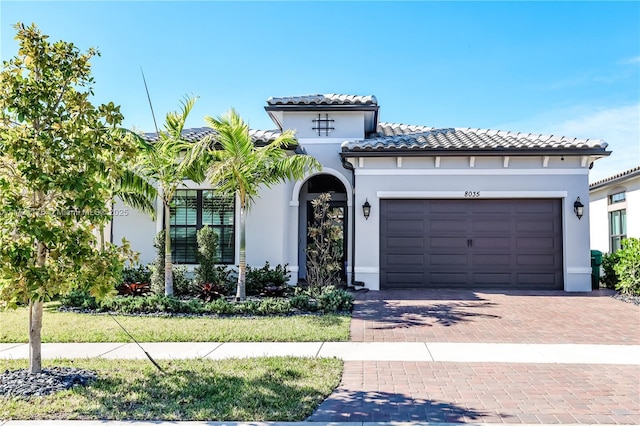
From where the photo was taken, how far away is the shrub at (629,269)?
1252cm

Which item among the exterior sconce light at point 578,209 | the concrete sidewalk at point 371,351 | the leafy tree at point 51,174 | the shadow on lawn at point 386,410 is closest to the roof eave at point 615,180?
the exterior sconce light at point 578,209

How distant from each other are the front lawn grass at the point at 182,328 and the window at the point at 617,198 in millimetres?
13339

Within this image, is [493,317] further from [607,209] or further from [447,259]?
[607,209]

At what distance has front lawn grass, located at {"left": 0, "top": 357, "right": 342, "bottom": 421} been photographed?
460 cm

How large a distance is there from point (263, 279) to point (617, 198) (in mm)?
13960

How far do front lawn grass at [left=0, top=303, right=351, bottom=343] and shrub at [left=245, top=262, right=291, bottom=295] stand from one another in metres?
2.92

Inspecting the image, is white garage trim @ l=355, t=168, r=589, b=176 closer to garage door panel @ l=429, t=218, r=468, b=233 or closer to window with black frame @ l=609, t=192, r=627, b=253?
garage door panel @ l=429, t=218, r=468, b=233

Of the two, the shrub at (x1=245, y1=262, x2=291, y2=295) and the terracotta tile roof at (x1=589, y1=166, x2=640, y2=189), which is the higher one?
the terracotta tile roof at (x1=589, y1=166, x2=640, y2=189)

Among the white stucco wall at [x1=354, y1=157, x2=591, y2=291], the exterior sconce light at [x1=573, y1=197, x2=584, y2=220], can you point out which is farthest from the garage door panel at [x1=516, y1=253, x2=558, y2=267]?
the exterior sconce light at [x1=573, y1=197, x2=584, y2=220]

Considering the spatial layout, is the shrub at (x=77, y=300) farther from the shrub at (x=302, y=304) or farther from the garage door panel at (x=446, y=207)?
the garage door panel at (x=446, y=207)

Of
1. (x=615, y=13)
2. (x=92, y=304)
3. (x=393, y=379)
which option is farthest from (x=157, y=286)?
(x=615, y=13)

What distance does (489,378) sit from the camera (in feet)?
18.5

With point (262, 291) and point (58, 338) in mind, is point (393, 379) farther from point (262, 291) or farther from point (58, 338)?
point (262, 291)

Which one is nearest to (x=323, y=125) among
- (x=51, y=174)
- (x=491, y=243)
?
(x=491, y=243)
